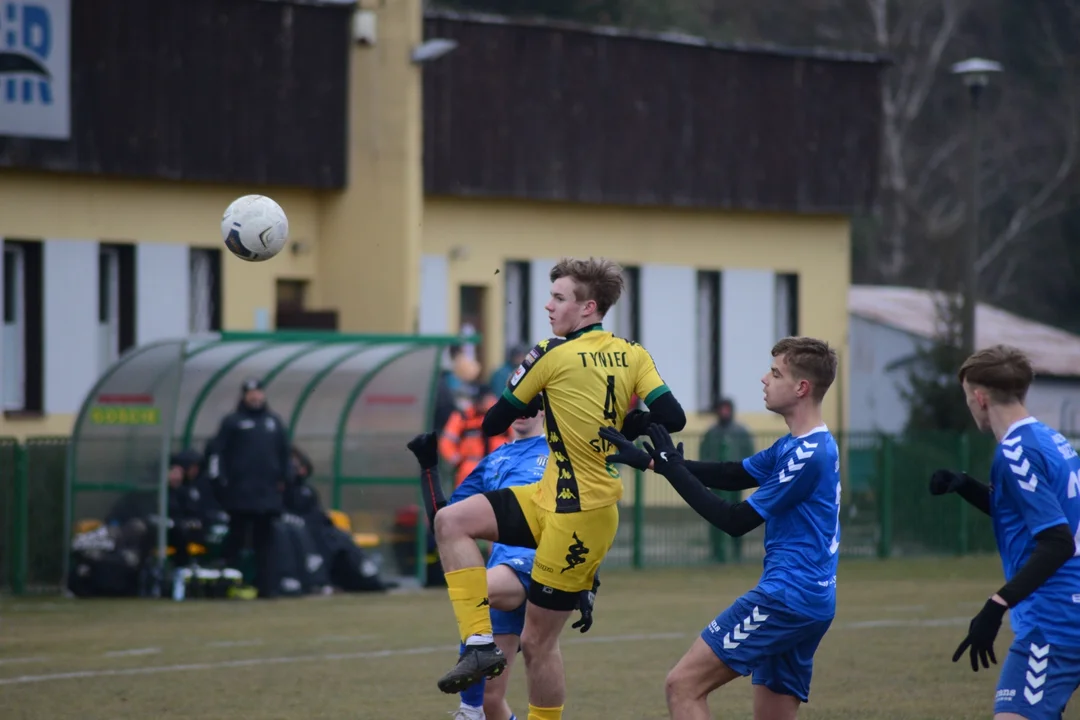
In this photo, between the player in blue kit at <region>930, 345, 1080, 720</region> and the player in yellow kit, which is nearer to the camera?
the player in blue kit at <region>930, 345, 1080, 720</region>

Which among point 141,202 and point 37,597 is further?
point 141,202

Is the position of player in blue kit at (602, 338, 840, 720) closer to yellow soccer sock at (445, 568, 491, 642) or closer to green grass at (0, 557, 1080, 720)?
yellow soccer sock at (445, 568, 491, 642)

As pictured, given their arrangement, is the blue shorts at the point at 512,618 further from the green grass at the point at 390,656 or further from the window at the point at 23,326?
the window at the point at 23,326

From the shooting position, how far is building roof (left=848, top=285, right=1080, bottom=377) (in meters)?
→ 34.3

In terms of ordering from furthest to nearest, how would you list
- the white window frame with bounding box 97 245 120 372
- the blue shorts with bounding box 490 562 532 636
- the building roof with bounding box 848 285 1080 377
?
the building roof with bounding box 848 285 1080 377 → the white window frame with bounding box 97 245 120 372 → the blue shorts with bounding box 490 562 532 636

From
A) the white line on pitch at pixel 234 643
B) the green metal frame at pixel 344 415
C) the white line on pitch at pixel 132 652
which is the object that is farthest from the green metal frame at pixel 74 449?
the white line on pitch at pixel 132 652

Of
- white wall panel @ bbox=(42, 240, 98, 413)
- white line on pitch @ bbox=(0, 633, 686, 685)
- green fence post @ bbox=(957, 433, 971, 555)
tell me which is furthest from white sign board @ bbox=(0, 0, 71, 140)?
green fence post @ bbox=(957, 433, 971, 555)

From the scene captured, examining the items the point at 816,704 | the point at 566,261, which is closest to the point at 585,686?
the point at 816,704

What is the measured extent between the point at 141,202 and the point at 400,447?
7.25m

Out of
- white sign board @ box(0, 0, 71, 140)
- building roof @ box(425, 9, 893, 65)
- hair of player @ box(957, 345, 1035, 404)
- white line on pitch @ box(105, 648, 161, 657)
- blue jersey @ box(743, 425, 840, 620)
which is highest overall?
building roof @ box(425, 9, 893, 65)

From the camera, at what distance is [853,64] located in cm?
3169

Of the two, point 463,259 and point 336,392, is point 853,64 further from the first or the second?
point 336,392

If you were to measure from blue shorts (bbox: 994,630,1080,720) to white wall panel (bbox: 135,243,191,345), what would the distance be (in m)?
19.2

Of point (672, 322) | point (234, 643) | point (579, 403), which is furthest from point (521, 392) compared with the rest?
point (672, 322)
